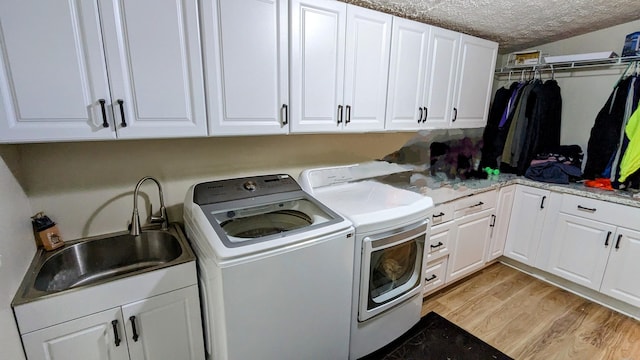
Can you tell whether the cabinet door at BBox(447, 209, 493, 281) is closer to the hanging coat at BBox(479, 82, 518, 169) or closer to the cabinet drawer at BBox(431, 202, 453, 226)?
the cabinet drawer at BBox(431, 202, 453, 226)

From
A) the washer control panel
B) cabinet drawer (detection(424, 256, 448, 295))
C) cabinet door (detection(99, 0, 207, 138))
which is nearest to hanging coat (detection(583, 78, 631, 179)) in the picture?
cabinet drawer (detection(424, 256, 448, 295))

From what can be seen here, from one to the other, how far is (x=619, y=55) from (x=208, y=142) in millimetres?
3385

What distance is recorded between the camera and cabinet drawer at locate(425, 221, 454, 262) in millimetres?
2113

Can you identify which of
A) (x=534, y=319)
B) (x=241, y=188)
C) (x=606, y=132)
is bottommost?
(x=534, y=319)

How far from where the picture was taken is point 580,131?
9.04 feet

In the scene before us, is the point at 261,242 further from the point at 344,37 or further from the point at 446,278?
the point at 446,278

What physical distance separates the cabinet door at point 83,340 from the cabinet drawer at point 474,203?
7.14ft

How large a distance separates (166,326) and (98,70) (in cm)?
115

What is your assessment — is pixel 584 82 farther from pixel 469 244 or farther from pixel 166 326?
pixel 166 326

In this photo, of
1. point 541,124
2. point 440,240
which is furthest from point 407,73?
point 541,124

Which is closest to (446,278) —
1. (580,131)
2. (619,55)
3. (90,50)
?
(580,131)

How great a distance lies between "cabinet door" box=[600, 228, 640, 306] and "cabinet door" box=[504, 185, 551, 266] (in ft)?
1.59

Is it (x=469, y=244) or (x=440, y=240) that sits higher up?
(x=440, y=240)

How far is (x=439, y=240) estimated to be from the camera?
2166mm
